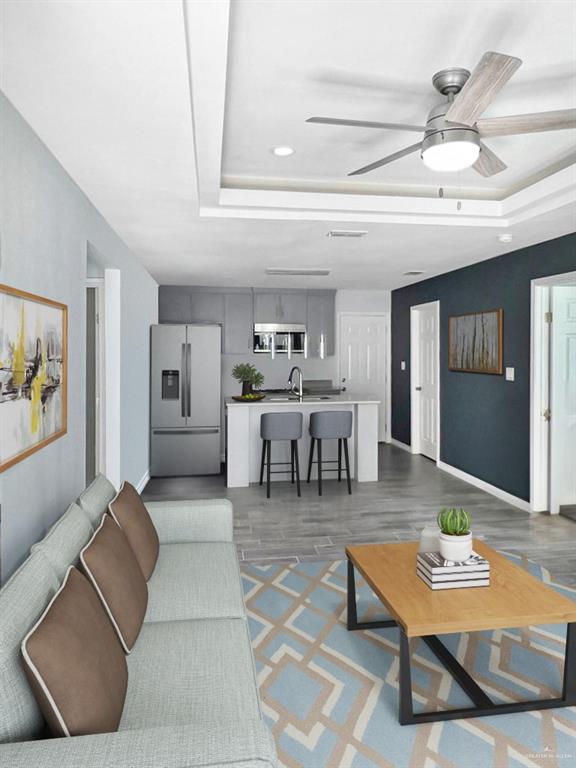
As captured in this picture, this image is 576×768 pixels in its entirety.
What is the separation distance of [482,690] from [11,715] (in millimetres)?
1864

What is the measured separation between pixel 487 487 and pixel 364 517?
164cm

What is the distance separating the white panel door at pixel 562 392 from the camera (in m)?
4.68

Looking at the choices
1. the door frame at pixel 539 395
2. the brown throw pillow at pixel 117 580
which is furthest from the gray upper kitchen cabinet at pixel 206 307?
the brown throw pillow at pixel 117 580

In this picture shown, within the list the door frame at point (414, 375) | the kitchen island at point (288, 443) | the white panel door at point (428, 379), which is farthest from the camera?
the door frame at point (414, 375)

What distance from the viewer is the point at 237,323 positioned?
7.73 m

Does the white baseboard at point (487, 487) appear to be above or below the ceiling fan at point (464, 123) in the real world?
below

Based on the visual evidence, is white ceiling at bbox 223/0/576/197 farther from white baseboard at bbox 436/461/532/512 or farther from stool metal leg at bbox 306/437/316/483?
stool metal leg at bbox 306/437/316/483

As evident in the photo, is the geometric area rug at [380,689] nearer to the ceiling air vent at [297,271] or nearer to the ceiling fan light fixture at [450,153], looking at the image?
the ceiling fan light fixture at [450,153]

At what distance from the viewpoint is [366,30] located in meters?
1.97

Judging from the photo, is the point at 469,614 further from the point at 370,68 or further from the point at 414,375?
the point at 414,375

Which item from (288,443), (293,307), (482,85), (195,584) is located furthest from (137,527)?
(293,307)

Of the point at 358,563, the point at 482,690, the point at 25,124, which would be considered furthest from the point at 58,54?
the point at 482,690

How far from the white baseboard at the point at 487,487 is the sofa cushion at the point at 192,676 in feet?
12.2

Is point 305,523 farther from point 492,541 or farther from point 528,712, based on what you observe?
point 528,712
